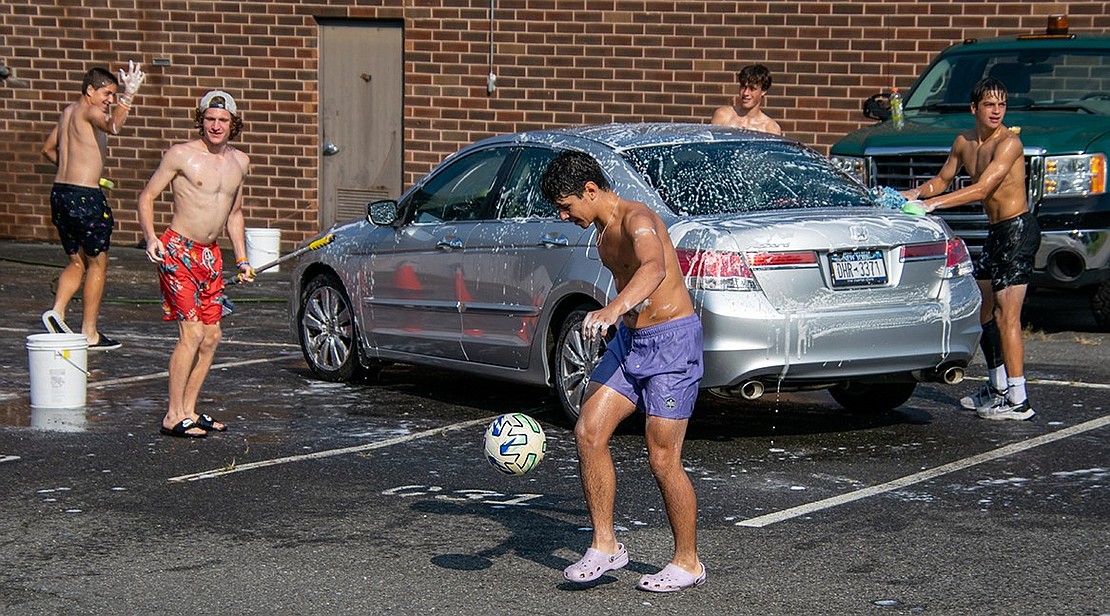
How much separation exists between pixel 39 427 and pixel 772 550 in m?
4.41

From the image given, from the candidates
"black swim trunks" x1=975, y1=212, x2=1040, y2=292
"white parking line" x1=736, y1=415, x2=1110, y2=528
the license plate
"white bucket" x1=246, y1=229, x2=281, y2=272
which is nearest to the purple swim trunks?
"white parking line" x1=736, y1=415, x2=1110, y2=528

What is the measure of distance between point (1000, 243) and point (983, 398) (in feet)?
2.91

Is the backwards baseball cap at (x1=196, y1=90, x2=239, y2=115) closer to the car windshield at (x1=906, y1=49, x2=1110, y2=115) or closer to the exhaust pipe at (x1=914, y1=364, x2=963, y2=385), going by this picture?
the exhaust pipe at (x1=914, y1=364, x2=963, y2=385)

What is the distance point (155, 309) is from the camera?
577 inches

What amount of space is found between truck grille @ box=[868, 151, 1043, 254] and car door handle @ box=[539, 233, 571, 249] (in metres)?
4.29

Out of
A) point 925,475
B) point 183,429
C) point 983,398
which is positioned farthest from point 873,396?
point 183,429

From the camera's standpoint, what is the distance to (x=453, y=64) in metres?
18.5

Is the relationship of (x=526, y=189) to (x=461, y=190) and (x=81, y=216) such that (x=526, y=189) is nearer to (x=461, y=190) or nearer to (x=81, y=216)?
(x=461, y=190)

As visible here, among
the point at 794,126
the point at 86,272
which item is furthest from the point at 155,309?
the point at 794,126

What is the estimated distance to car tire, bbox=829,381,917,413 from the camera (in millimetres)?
9703

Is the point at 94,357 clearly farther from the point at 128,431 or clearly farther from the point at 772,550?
the point at 772,550

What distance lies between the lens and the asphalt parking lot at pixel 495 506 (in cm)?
616

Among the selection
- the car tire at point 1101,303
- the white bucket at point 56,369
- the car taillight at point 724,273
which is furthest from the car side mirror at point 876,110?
the white bucket at point 56,369

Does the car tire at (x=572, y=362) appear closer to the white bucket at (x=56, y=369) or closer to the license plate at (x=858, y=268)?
the license plate at (x=858, y=268)
